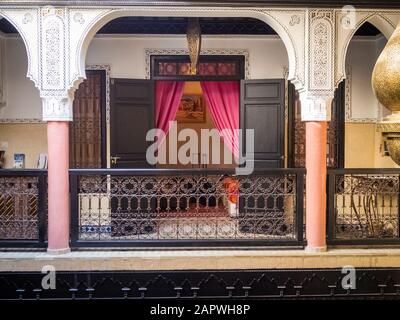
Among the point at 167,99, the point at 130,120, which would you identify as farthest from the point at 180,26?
the point at 130,120

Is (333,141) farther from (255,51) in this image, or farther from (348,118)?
(255,51)

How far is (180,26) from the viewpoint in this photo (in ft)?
22.9

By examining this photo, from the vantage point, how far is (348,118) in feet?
24.3

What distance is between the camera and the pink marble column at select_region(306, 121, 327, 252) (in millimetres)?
5469

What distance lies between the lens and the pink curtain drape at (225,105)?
7473 mm

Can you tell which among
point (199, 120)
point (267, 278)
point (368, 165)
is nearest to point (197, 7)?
point (267, 278)

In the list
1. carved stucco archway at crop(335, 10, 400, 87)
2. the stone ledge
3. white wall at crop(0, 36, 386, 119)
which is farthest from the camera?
white wall at crop(0, 36, 386, 119)

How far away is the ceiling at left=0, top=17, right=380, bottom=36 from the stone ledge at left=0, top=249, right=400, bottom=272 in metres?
3.30

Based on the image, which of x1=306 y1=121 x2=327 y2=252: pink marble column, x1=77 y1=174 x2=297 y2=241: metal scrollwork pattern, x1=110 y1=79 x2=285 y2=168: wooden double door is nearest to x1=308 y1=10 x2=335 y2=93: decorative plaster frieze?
x1=306 y1=121 x2=327 y2=252: pink marble column

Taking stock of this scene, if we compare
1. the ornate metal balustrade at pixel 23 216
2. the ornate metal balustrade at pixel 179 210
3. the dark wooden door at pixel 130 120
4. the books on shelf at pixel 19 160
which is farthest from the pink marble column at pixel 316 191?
the books on shelf at pixel 19 160

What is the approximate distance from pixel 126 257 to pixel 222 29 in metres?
3.78

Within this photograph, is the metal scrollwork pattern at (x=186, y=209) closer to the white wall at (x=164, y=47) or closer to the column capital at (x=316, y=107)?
the column capital at (x=316, y=107)

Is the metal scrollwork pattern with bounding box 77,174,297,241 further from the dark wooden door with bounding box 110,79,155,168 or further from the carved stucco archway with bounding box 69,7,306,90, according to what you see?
the carved stucco archway with bounding box 69,7,306,90

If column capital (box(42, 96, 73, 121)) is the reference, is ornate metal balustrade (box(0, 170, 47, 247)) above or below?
→ below
